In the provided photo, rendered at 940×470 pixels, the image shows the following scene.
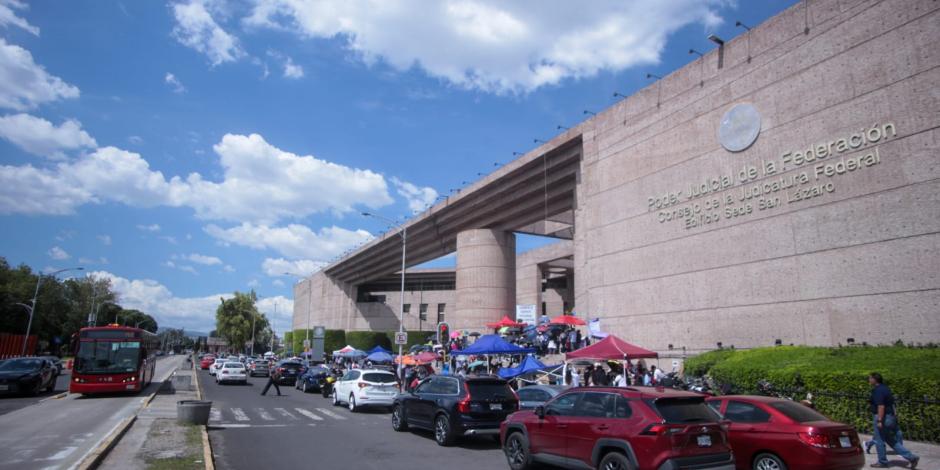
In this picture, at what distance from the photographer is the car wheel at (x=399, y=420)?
15191mm

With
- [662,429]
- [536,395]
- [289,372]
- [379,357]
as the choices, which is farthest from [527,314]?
[662,429]

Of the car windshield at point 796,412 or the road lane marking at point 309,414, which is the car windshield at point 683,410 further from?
the road lane marking at point 309,414

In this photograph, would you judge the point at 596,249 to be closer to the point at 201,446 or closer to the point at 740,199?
the point at 740,199

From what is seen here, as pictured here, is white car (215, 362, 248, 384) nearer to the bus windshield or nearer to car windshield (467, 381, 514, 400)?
the bus windshield

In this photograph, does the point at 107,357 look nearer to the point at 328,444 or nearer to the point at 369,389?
the point at 369,389

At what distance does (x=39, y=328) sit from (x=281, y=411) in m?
66.6

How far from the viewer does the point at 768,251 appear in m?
22.2

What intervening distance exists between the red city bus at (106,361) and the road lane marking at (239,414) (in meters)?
6.23

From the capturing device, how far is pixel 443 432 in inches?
515

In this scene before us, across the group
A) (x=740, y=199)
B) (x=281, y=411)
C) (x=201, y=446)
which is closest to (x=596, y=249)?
(x=740, y=199)

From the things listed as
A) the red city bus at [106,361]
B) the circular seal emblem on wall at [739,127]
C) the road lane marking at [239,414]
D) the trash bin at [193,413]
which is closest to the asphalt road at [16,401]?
the red city bus at [106,361]

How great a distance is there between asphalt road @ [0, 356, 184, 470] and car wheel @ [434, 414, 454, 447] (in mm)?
6955

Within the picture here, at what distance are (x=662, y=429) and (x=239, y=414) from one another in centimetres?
1486

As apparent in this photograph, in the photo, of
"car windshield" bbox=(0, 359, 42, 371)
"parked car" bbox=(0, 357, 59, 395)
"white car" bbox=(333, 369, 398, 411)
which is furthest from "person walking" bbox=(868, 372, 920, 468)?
"car windshield" bbox=(0, 359, 42, 371)
